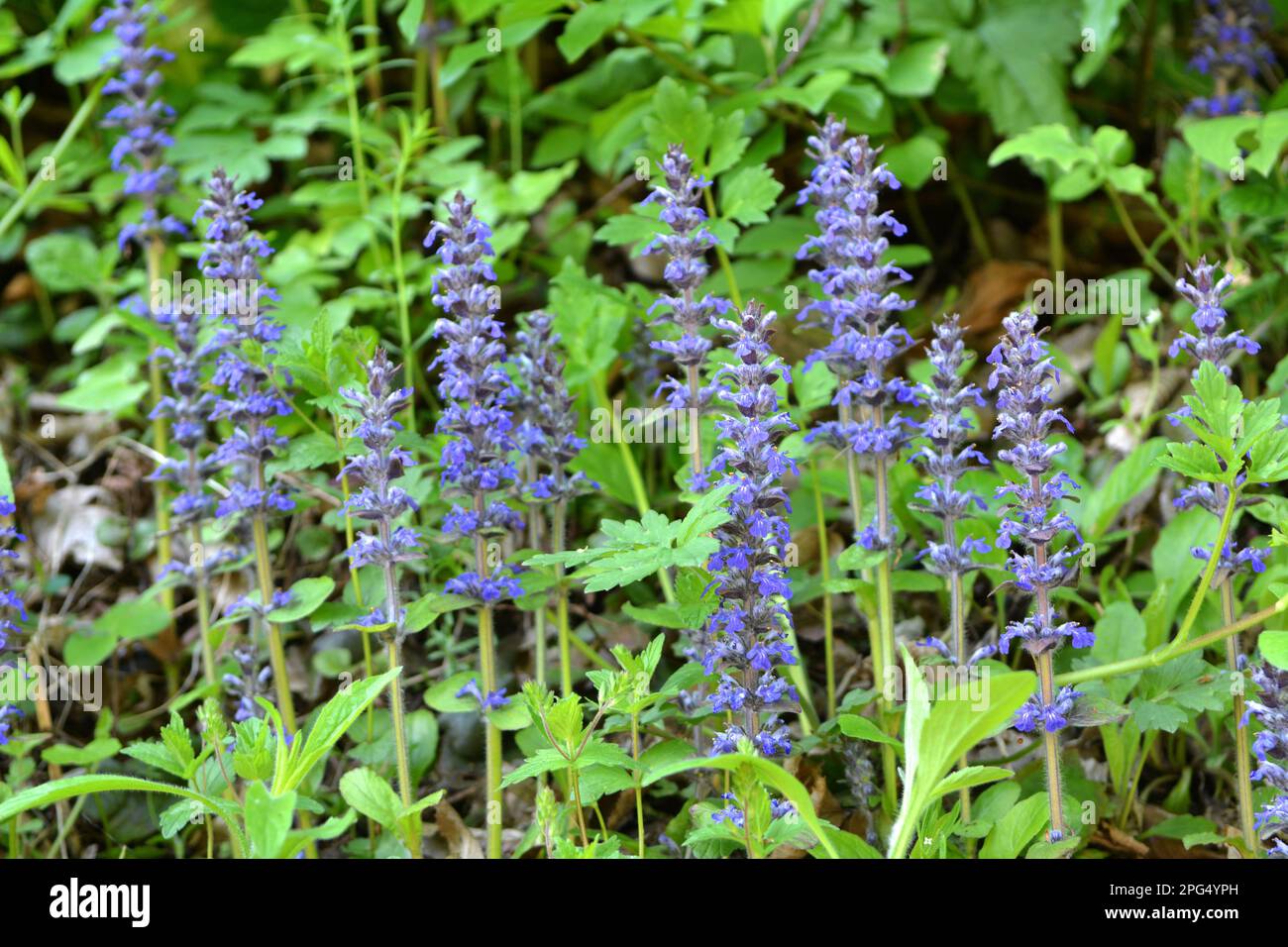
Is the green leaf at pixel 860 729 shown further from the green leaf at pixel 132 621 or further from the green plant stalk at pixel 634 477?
the green leaf at pixel 132 621

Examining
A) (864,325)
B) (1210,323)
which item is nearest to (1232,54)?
(1210,323)

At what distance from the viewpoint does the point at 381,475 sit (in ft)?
8.36

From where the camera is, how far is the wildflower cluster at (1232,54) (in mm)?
4191

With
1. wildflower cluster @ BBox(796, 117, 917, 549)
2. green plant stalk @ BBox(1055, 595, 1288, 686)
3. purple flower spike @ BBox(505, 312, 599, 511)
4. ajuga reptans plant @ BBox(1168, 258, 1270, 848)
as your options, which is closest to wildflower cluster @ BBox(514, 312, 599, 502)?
purple flower spike @ BBox(505, 312, 599, 511)

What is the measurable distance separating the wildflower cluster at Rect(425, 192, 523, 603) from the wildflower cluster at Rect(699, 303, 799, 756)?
1.57 feet

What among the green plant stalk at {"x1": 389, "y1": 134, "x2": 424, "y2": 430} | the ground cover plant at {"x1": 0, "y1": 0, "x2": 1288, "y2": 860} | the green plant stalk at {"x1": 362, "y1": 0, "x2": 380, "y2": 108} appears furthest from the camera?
the green plant stalk at {"x1": 362, "y1": 0, "x2": 380, "y2": 108}

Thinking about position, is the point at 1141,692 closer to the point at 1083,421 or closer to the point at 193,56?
the point at 1083,421

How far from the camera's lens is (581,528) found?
375 centimetres

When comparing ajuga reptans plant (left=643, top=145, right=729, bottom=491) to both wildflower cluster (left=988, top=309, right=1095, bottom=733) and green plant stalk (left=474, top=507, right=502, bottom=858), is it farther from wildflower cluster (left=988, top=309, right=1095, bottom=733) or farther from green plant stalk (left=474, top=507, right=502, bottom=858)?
wildflower cluster (left=988, top=309, right=1095, bottom=733)

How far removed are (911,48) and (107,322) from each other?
2.67m

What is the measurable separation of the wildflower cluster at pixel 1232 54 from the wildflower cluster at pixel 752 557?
8.39ft

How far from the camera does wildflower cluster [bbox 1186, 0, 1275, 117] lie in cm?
419

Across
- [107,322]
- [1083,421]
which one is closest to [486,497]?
[107,322]

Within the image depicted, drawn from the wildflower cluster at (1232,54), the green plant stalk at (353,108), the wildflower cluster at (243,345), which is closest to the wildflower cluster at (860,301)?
the wildflower cluster at (243,345)
